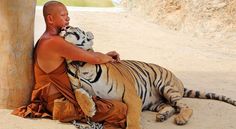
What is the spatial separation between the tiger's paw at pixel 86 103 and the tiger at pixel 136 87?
0.11 metres

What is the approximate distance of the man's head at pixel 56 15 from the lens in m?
4.35

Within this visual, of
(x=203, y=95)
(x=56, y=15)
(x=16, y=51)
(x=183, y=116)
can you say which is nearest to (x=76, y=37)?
(x=56, y=15)

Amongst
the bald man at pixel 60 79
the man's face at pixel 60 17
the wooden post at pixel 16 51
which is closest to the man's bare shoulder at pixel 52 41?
the bald man at pixel 60 79

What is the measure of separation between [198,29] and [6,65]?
810 centimetres

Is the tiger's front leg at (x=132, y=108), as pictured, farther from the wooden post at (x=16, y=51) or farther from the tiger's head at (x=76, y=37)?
the wooden post at (x=16, y=51)

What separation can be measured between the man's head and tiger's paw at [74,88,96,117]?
0.62 metres

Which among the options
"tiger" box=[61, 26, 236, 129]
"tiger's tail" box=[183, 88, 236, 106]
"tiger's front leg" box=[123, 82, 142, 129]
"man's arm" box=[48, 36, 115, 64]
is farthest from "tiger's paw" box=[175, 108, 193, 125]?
"man's arm" box=[48, 36, 115, 64]

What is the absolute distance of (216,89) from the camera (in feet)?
20.6

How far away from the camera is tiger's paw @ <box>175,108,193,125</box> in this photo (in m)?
4.61

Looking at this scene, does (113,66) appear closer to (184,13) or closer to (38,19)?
(38,19)

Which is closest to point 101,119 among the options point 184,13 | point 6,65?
point 6,65

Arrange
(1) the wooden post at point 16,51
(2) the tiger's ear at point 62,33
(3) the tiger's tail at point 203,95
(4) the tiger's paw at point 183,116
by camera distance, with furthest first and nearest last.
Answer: (3) the tiger's tail at point 203,95
(4) the tiger's paw at point 183,116
(1) the wooden post at point 16,51
(2) the tiger's ear at point 62,33

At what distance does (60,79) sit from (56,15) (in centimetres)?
55

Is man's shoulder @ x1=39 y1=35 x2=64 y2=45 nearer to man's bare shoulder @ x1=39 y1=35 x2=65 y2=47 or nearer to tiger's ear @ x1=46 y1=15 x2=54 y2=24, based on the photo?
man's bare shoulder @ x1=39 y1=35 x2=65 y2=47
